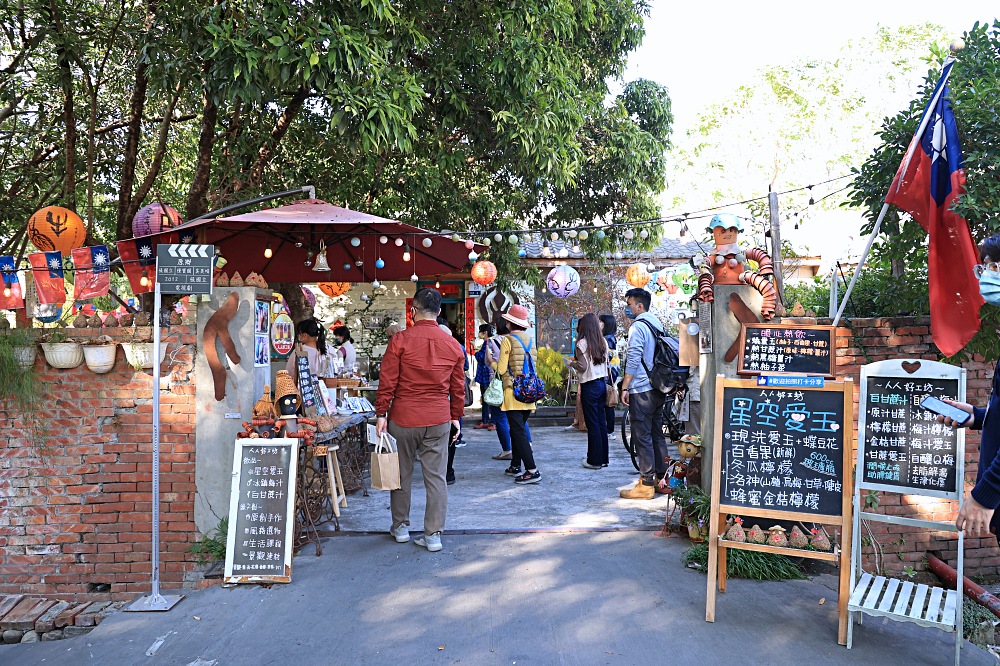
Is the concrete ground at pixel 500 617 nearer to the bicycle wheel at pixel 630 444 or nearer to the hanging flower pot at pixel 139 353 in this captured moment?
the hanging flower pot at pixel 139 353

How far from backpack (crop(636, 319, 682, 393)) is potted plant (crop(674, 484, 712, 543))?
1274 mm

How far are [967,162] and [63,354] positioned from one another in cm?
618

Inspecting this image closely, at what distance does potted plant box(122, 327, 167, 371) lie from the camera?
5.30m

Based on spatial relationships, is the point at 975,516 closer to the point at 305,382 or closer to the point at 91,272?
the point at 305,382

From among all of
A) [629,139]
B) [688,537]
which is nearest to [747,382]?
[688,537]

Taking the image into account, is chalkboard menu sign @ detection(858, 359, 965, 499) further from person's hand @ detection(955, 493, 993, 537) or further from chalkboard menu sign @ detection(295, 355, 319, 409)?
chalkboard menu sign @ detection(295, 355, 319, 409)

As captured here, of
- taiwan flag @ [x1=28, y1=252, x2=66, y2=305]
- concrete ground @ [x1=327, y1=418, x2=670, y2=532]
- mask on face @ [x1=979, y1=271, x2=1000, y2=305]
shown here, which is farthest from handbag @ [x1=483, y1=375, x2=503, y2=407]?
mask on face @ [x1=979, y1=271, x2=1000, y2=305]

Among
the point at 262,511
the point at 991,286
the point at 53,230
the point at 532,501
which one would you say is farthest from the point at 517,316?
the point at 991,286

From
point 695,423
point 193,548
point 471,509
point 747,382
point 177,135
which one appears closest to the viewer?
point 747,382

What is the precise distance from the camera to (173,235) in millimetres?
6574

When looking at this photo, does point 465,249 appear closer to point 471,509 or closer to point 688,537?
point 471,509

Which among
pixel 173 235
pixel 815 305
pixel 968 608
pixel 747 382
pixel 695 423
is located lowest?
pixel 968 608

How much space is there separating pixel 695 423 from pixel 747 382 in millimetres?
3753

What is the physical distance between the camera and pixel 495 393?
7387mm
